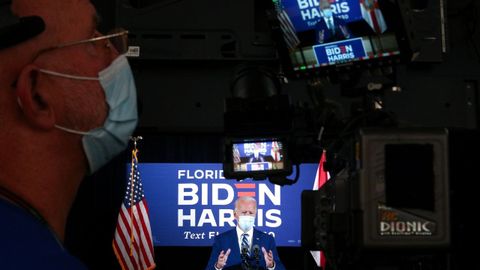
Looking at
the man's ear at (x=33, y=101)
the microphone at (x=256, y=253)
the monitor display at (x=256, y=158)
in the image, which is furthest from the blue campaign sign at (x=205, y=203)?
the man's ear at (x=33, y=101)

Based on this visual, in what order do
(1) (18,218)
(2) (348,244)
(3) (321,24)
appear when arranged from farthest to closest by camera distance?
(3) (321,24), (2) (348,244), (1) (18,218)

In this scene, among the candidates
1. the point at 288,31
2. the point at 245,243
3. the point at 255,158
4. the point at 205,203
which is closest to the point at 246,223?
the point at 245,243

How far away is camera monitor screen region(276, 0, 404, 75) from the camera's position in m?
1.70

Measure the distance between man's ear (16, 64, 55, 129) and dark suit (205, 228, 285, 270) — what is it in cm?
355

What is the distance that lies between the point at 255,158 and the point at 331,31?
1.63 ft

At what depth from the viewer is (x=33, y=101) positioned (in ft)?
3.09

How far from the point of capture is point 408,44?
1687 mm

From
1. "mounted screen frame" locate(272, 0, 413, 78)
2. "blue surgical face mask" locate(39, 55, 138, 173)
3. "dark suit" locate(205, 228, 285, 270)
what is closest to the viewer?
"blue surgical face mask" locate(39, 55, 138, 173)

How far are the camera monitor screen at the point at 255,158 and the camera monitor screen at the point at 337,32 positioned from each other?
0.27 meters

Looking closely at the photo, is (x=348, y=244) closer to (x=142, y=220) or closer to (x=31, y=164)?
(x=31, y=164)

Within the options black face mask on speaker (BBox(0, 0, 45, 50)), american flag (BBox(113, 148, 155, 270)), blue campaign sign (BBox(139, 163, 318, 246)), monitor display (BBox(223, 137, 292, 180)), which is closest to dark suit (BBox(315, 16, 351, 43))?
A: monitor display (BBox(223, 137, 292, 180))

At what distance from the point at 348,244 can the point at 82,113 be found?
71 centimetres

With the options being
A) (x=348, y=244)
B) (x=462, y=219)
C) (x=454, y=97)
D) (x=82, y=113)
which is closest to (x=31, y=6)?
(x=82, y=113)

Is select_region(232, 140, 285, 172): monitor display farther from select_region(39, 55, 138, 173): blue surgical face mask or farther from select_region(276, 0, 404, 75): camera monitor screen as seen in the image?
select_region(39, 55, 138, 173): blue surgical face mask
